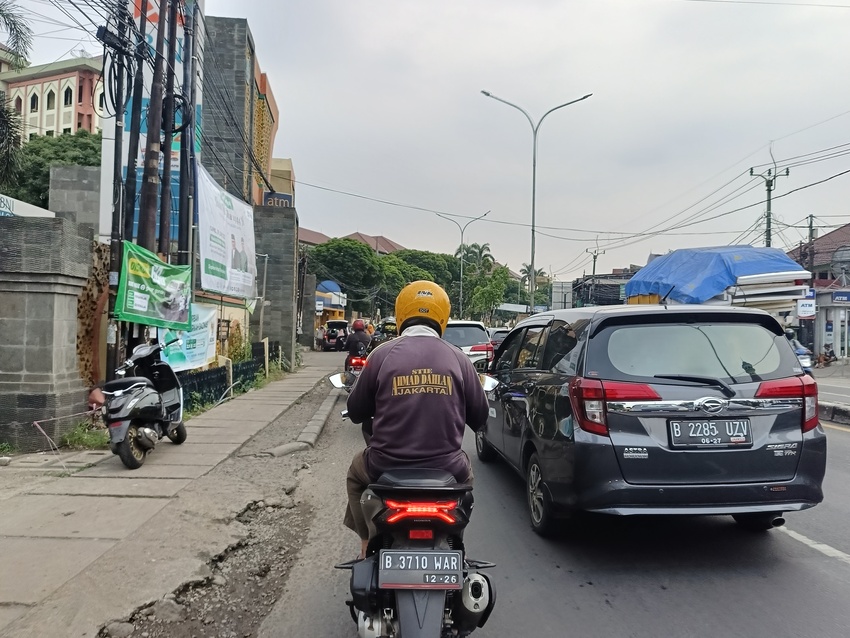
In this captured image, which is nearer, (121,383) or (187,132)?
(121,383)

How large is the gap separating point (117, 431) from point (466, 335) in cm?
714

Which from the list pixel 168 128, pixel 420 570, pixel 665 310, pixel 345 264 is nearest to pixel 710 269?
pixel 665 310

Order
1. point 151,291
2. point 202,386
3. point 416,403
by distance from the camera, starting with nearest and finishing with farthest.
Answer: point 416,403 < point 151,291 < point 202,386

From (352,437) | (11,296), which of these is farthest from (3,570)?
(352,437)

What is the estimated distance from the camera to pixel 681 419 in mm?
3873

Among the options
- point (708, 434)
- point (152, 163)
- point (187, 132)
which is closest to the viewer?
point (708, 434)

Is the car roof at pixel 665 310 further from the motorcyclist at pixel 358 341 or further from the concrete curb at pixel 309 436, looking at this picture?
the motorcyclist at pixel 358 341

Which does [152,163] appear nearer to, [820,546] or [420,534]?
[420,534]

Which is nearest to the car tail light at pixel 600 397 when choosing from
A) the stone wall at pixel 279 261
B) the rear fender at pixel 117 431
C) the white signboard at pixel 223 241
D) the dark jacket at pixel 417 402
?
the dark jacket at pixel 417 402

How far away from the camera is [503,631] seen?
325cm

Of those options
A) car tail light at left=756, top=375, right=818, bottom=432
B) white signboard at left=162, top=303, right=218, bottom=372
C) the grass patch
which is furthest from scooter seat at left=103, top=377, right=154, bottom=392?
car tail light at left=756, top=375, right=818, bottom=432

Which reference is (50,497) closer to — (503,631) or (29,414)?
(29,414)

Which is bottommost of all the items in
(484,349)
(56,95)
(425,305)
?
(484,349)

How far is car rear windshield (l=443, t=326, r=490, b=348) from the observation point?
12039 millimetres
